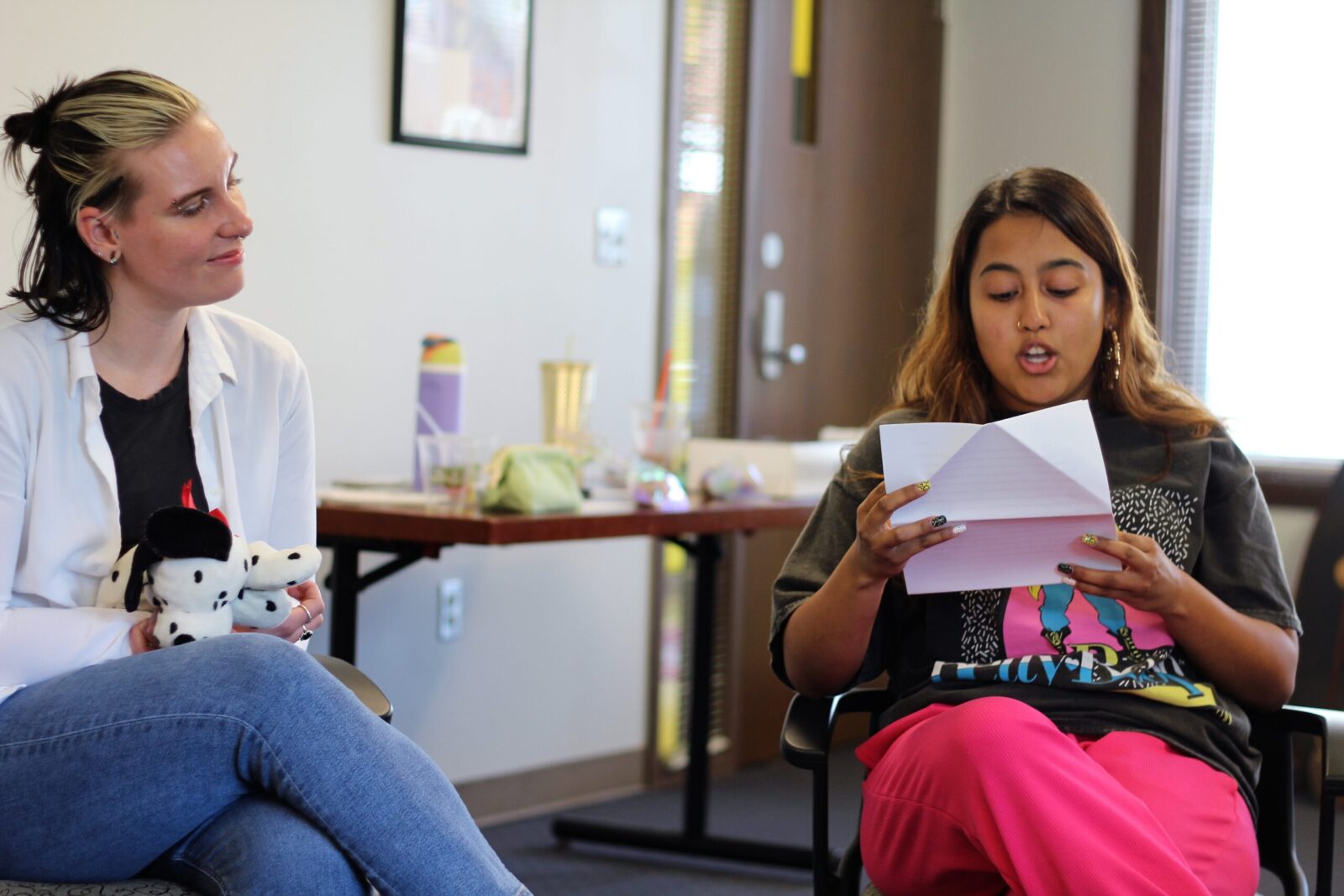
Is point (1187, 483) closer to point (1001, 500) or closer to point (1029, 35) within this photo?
point (1001, 500)

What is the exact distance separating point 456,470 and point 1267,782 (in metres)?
1.20

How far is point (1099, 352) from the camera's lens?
1624 mm

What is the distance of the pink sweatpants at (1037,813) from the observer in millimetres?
1195

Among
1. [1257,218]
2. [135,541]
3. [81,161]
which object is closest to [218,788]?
[135,541]

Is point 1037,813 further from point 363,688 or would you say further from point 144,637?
point 144,637

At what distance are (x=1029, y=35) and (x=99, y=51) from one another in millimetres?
2419

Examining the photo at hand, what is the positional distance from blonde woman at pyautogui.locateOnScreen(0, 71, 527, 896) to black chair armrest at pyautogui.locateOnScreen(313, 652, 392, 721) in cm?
6

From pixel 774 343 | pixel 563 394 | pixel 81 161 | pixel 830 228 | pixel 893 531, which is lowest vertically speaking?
pixel 893 531

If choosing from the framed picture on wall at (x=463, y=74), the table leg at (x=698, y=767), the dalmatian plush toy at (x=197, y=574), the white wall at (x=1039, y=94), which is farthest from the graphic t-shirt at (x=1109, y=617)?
the white wall at (x=1039, y=94)

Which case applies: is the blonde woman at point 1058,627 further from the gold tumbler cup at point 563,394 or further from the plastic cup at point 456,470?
the gold tumbler cup at point 563,394

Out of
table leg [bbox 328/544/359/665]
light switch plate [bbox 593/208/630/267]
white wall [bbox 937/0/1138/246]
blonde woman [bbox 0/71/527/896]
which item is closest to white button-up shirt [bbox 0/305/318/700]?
blonde woman [bbox 0/71/527/896]

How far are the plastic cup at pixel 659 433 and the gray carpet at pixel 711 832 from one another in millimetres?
801

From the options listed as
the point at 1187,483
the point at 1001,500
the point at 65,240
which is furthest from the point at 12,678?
the point at 1187,483

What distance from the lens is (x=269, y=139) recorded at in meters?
2.47
